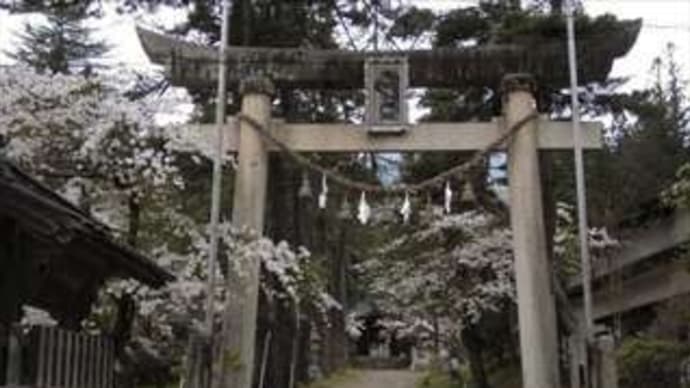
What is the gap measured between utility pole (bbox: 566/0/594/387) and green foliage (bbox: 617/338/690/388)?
450 centimetres

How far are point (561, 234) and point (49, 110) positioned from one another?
56.1 feet

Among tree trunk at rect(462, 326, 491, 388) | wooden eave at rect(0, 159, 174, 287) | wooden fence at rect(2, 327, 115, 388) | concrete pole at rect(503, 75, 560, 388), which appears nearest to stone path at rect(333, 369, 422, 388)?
tree trunk at rect(462, 326, 491, 388)

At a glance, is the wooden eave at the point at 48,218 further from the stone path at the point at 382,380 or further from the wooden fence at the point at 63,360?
the stone path at the point at 382,380

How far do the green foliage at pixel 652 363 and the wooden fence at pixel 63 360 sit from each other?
1530 cm

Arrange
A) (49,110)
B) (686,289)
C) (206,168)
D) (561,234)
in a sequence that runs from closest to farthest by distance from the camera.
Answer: (49,110)
(206,168)
(686,289)
(561,234)

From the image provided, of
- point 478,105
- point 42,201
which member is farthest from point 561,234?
point 42,201

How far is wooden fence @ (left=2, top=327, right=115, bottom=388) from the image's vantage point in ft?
36.4

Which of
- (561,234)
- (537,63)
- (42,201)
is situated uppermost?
(537,63)

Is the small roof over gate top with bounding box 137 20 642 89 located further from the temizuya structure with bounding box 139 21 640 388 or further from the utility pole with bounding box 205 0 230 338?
the utility pole with bounding box 205 0 230 338

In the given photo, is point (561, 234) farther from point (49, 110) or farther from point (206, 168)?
point (49, 110)

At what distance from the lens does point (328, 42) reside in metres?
27.5

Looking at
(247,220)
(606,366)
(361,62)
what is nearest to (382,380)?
(361,62)

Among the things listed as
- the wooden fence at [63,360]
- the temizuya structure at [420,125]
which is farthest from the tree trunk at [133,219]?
the temizuya structure at [420,125]

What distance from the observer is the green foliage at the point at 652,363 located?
25.7 meters
